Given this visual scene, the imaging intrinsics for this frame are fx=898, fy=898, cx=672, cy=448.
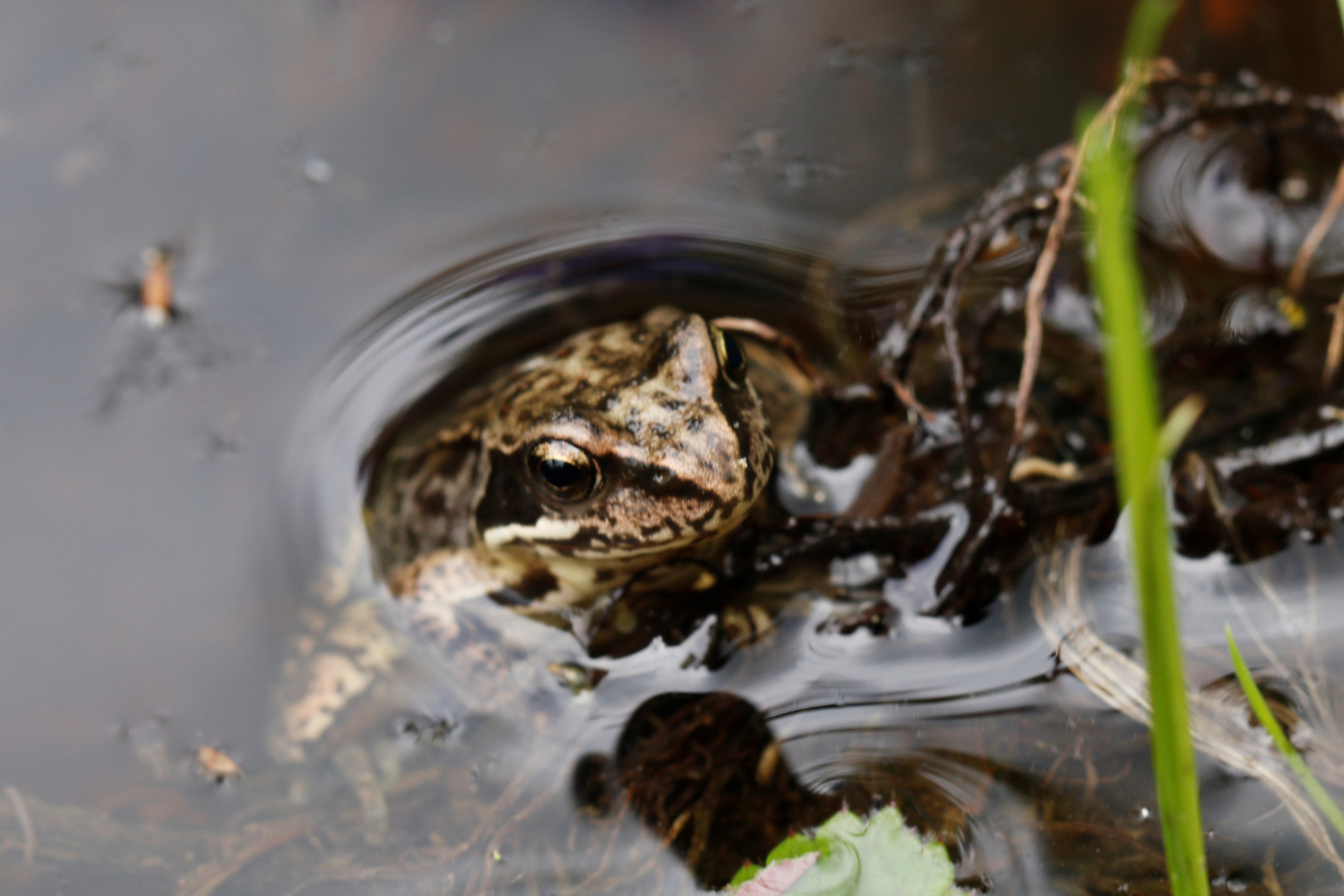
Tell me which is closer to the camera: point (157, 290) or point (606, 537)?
point (606, 537)

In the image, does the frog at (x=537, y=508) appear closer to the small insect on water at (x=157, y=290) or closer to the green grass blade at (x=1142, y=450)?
the small insect on water at (x=157, y=290)

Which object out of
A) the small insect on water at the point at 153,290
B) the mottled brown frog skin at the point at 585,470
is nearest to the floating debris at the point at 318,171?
the small insect on water at the point at 153,290

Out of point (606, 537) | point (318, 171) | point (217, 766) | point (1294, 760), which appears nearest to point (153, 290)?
point (318, 171)

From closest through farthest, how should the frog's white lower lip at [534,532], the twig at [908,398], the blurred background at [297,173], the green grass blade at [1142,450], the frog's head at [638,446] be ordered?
1. the green grass blade at [1142,450]
2. the frog's head at [638,446]
3. the frog's white lower lip at [534,532]
4. the twig at [908,398]
5. the blurred background at [297,173]

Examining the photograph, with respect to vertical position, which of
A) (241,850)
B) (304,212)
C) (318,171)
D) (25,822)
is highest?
(318,171)

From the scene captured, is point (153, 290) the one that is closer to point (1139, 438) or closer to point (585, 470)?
point (585, 470)

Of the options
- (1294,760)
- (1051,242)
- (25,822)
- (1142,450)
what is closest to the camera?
(1142,450)

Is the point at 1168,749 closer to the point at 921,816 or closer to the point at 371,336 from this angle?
the point at 921,816

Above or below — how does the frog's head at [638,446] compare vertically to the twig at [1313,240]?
below
